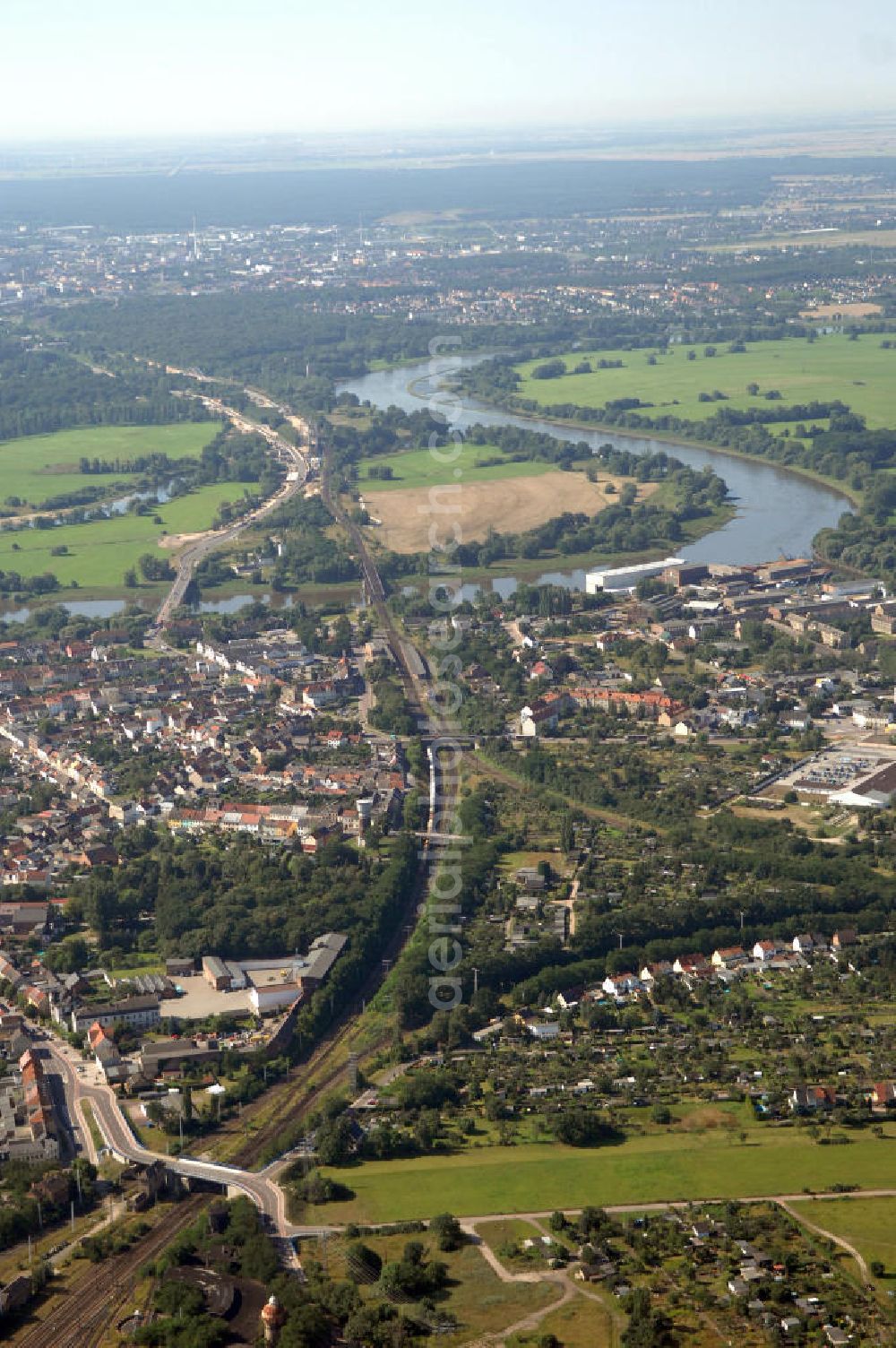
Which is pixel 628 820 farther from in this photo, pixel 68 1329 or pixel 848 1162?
pixel 68 1329

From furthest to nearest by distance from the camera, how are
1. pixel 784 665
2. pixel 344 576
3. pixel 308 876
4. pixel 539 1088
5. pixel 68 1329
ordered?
pixel 344 576 → pixel 784 665 → pixel 308 876 → pixel 539 1088 → pixel 68 1329

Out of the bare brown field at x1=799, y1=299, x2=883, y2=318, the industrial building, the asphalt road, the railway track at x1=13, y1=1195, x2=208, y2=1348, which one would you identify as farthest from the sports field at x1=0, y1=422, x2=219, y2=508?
the railway track at x1=13, y1=1195, x2=208, y2=1348

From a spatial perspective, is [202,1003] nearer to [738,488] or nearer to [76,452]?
[738,488]

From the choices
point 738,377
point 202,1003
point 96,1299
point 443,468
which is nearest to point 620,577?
point 443,468

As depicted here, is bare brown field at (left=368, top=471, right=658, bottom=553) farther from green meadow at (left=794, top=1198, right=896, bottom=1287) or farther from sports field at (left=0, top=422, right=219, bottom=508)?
green meadow at (left=794, top=1198, right=896, bottom=1287)

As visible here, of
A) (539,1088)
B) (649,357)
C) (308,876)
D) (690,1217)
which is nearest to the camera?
(690,1217)

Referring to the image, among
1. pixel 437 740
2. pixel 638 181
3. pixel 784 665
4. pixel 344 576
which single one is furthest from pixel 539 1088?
pixel 638 181

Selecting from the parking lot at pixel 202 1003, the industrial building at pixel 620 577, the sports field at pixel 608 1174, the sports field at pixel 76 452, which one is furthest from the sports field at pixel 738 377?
the sports field at pixel 608 1174
